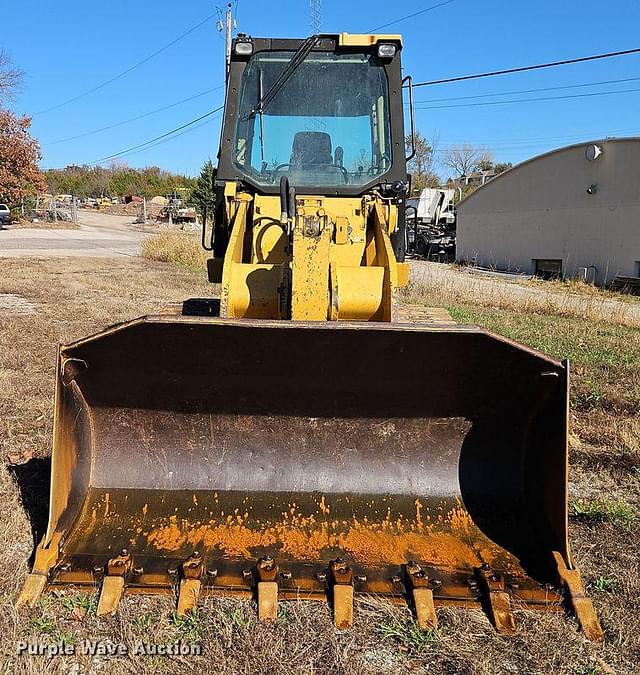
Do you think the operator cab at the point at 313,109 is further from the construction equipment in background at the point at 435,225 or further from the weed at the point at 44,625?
the construction equipment in background at the point at 435,225

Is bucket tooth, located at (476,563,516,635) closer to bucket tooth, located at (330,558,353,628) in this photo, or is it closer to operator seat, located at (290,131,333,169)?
bucket tooth, located at (330,558,353,628)

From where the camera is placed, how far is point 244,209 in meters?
4.20

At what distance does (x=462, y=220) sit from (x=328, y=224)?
73.2 feet

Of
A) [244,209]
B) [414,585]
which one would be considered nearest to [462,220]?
[244,209]

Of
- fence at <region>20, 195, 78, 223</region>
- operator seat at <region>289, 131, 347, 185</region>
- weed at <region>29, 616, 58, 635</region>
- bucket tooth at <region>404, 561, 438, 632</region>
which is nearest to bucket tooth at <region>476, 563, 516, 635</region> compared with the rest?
bucket tooth at <region>404, 561, 438, 632</region>

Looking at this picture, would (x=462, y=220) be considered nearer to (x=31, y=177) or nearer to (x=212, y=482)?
(x=212, y=482)

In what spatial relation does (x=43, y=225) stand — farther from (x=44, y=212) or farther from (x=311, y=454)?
(x=311, y=454)

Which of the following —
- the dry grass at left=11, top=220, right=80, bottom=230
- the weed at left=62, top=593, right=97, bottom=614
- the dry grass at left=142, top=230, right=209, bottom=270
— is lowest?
the weed at left=62, top=593, right=97, bottom=614

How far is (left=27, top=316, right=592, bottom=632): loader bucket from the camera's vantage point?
2787mm

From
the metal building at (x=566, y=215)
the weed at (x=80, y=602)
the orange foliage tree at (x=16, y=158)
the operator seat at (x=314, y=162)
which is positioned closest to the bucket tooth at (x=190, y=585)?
the weed at (x=80, y=602)

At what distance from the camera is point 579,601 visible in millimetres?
2664

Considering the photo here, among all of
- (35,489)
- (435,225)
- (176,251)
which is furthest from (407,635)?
(435,225)

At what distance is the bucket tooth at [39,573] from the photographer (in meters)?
2.63

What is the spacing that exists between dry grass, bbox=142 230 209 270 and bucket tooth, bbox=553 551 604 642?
16435 millimetres
